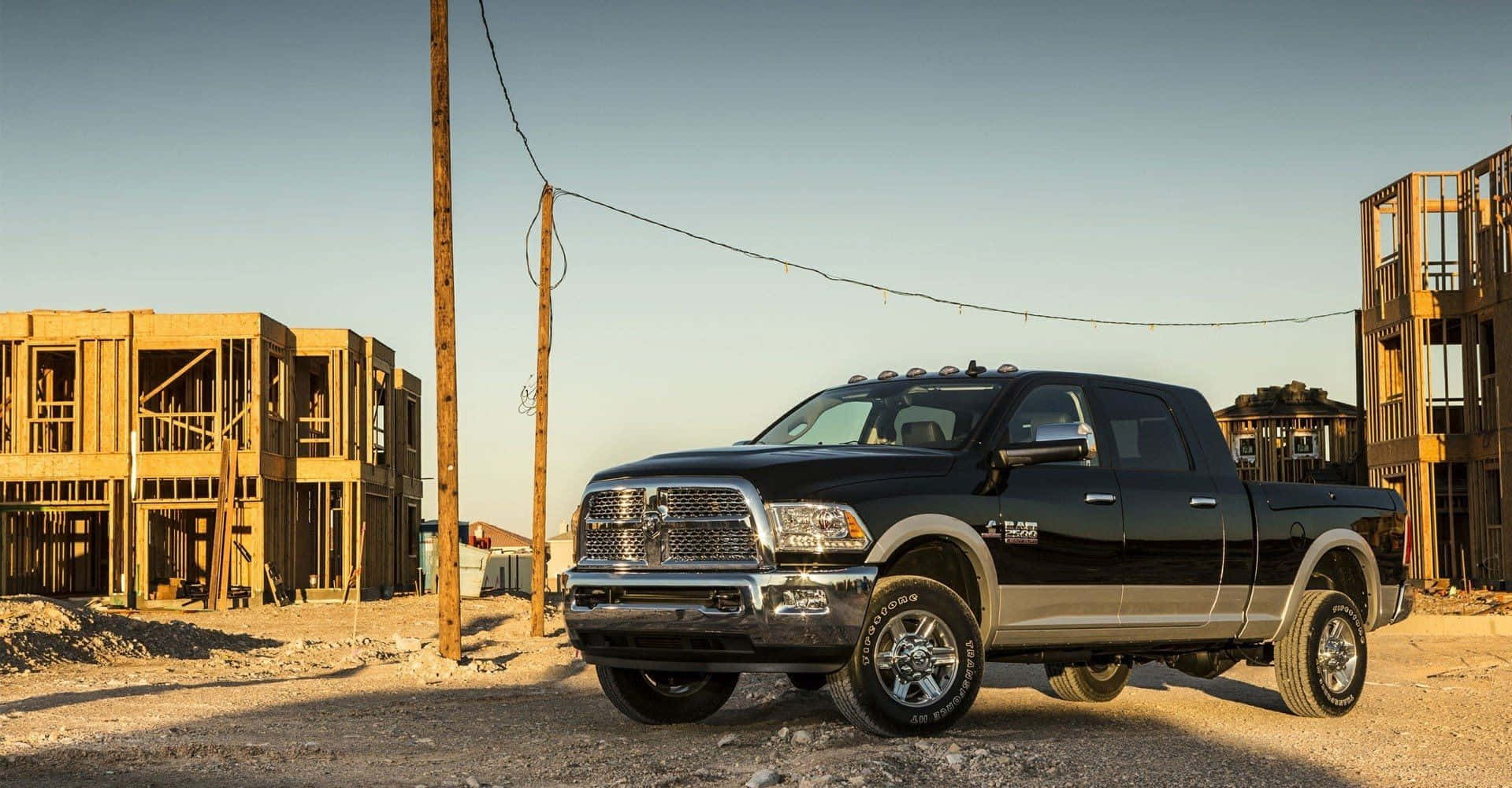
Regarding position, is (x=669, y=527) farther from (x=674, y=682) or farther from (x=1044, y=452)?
(x=1044, y=452)

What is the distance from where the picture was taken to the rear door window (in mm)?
10141

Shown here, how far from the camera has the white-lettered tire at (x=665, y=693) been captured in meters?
9.82

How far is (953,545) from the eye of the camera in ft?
29.3

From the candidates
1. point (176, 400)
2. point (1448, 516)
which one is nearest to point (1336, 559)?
point (1448, 516)

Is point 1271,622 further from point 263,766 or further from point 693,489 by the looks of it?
point 263,766

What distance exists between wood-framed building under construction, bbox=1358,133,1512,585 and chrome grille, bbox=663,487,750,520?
28.4 m

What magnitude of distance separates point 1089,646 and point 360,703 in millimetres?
6490

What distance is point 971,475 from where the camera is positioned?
9.03 metres

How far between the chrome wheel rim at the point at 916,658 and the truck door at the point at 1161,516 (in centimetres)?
152

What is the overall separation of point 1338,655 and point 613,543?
16.7 feet

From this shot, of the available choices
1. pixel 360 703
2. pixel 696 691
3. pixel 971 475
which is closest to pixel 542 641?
pixel 360 703

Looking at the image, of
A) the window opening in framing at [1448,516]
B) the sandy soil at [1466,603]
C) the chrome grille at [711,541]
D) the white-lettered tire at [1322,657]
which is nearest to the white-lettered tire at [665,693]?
the chrome grille at [711,541]

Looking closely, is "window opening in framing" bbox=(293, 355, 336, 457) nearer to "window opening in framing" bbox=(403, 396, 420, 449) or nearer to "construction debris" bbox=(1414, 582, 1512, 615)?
"window opening in framing" bbox=(403, 396, 420, 449)

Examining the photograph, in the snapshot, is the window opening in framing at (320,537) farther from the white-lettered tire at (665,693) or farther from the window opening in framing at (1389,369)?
the white-lettered tire at (665,693)
